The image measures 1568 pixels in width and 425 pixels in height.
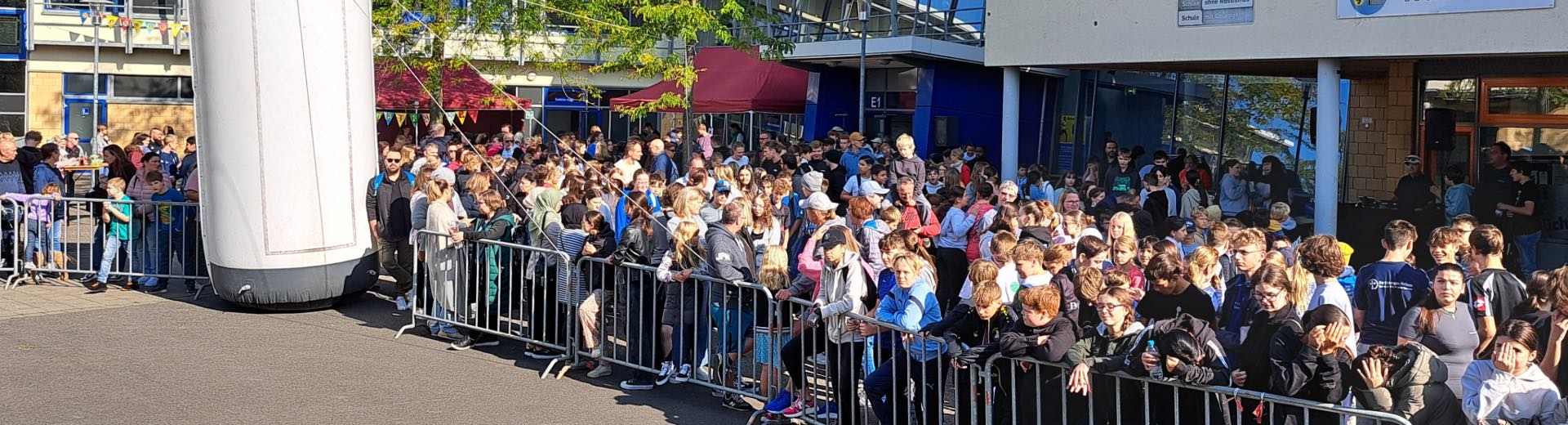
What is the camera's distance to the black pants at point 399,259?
12.5 meters

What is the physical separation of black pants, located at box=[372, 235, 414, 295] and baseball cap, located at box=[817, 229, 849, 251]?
578 cm

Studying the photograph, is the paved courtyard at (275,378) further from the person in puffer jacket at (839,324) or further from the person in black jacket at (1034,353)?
the person in black jacket at (1034,353)

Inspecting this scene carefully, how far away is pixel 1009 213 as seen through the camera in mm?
9969

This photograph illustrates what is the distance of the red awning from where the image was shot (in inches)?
1043

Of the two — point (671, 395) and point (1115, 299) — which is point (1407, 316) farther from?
Result: point (671, 395)

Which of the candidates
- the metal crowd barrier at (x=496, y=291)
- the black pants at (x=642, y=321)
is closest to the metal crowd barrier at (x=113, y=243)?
the metal crowd barrier at (x=496, y=291)

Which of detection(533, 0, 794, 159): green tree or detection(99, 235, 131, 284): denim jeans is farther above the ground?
detection(533, 0, 794, 159): green tree

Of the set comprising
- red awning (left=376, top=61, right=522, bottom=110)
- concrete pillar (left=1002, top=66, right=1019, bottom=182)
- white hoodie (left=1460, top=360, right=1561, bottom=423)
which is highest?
red awning (left=376, top=61, right=522, bottom=110)

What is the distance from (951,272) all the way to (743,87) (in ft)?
57.2

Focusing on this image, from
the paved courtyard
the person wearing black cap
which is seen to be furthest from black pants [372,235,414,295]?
the person wearing black cap

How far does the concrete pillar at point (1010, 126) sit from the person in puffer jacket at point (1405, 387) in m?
10.4

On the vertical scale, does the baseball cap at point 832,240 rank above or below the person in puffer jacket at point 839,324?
above

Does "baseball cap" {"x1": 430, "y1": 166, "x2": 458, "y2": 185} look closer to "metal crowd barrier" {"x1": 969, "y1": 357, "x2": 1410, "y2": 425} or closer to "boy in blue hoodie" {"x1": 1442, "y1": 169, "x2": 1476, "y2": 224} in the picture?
"metal crowd barrier" {"x1": 969, "y1": 357, "x2": 1410, "y2": 425}

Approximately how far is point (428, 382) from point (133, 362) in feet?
7.22
